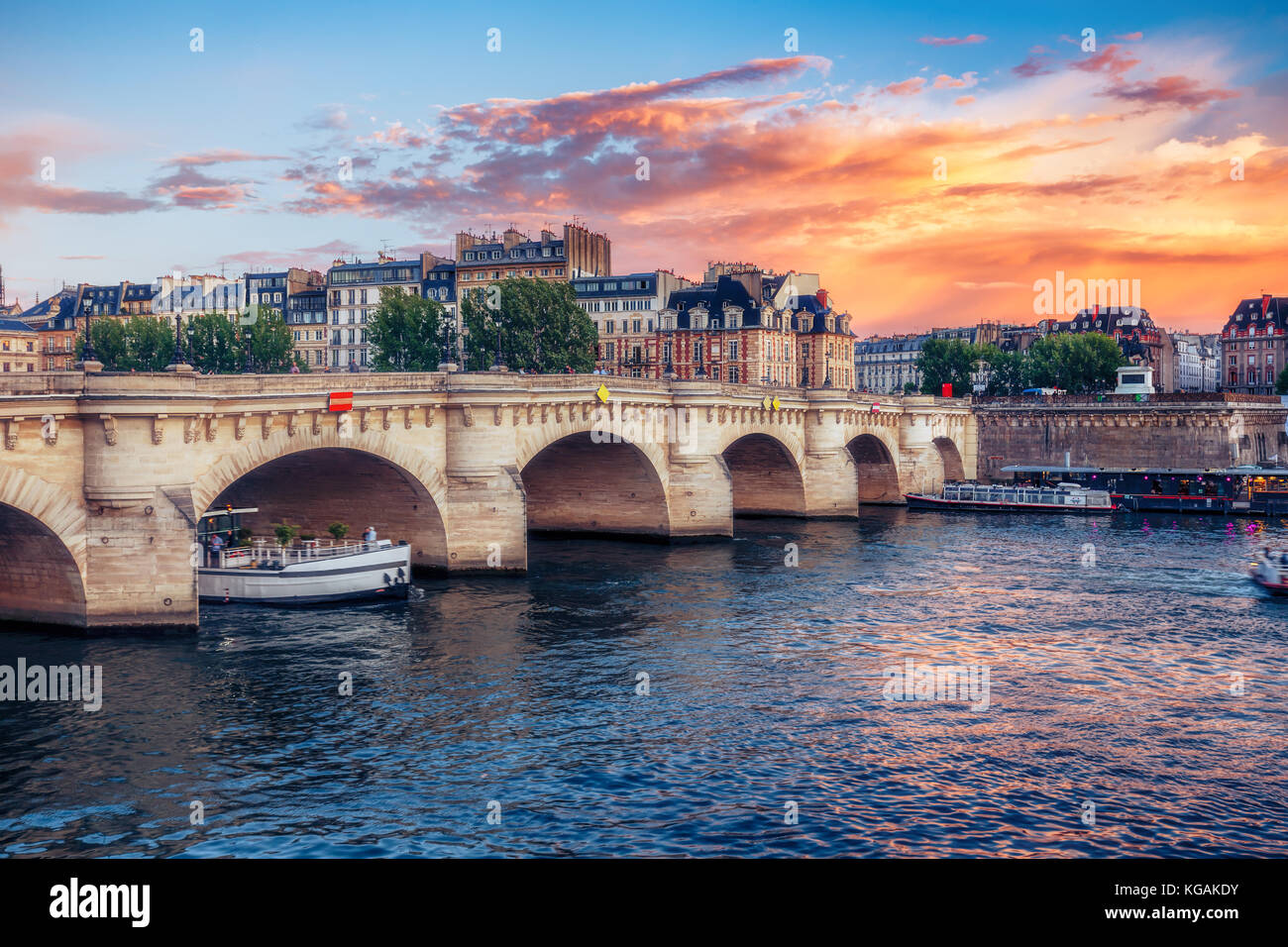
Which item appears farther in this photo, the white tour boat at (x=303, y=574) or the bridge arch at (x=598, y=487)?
the bridge arch at (x=598, y=487)

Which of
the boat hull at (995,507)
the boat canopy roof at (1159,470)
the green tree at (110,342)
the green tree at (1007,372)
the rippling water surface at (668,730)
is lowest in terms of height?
the rippling water surface at (668,730)

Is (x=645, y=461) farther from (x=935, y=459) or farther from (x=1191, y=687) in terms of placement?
(x=935, y=459)

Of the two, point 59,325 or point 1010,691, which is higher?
point 59,325

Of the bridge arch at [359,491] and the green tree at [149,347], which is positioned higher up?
the green tree at [149,347]

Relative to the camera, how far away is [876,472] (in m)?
98.0

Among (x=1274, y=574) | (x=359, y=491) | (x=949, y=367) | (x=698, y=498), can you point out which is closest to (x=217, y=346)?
(x=698, y=498)

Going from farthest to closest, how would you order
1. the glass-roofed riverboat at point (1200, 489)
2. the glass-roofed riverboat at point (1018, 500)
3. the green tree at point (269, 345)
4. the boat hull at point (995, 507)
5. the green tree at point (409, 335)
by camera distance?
1. the green tree at point (269, 345)
2. the green tree at point (409, 335)
3. the glass-roofed riverboat at point (1018, 500)
4. the boat hull at point (995, 507)
5. the glass-roofed riverboat at point (1200, 489)

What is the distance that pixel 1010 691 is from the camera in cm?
3253

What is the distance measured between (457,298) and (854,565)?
91661mm

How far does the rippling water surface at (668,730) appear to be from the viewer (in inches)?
864

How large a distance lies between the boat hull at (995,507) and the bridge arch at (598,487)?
3377 centimetres

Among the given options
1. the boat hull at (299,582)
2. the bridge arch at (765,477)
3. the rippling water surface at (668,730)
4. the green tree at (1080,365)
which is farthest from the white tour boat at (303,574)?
the green tree at (1080,365)

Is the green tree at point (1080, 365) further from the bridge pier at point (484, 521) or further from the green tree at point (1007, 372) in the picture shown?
the bridge pier at point (484, 521)
